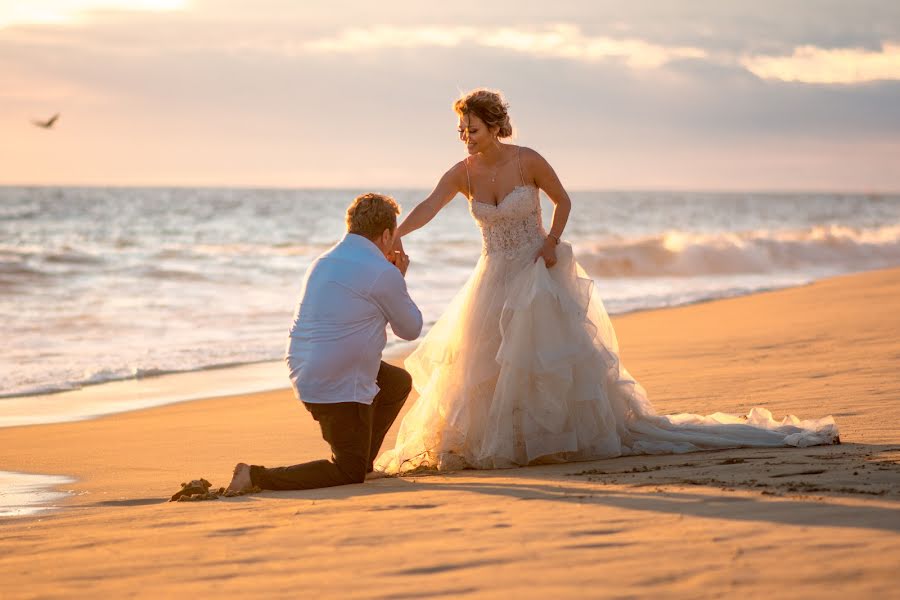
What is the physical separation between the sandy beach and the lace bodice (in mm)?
1333

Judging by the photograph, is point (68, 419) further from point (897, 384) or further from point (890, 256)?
point (890, 256)

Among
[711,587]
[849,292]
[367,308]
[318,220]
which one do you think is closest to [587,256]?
[849,292]

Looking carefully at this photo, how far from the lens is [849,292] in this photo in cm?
1541

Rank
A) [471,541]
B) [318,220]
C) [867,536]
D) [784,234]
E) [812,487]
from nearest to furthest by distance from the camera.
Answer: [867,536], [471,541], [812,487], [784,234], [318,220]

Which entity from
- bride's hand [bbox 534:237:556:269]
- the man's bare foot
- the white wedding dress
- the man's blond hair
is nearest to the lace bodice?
the white wedding dress

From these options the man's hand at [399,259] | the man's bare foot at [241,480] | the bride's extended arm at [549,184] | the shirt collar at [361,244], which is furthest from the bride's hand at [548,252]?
the man's bare foot at [241,480]

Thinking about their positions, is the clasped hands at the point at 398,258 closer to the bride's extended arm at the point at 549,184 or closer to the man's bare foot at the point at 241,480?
the bride's extended arm at the point at 549,184

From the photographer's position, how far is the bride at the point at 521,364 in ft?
19.1

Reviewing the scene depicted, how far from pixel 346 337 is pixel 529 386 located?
3.64 feet

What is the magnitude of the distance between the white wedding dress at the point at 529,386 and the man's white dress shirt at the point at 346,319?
26.3 inches

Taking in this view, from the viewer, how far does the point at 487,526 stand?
13.7ft

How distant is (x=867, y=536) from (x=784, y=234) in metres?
33.3

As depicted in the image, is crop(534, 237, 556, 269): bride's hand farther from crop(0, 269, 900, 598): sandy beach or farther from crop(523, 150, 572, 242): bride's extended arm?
crop(0, 269, 900, 598): sandy beach

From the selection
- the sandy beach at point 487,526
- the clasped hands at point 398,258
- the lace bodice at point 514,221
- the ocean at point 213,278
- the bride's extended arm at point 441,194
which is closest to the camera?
the sandy beach at point 487,526
